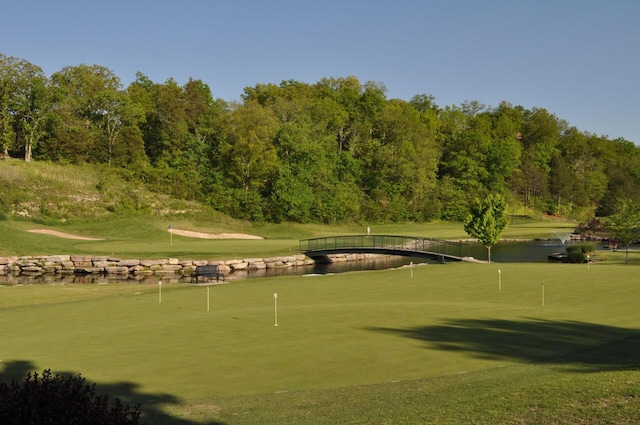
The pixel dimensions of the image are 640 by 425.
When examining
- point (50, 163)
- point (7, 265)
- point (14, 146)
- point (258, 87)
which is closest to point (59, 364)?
point (7, 265)

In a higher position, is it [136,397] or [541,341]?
[541,341]

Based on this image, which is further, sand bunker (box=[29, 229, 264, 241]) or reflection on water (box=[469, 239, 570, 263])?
sand bunker (box=[29, 229, 264, 241])

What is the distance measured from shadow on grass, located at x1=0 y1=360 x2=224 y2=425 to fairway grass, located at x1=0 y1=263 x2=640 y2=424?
0.06 meters

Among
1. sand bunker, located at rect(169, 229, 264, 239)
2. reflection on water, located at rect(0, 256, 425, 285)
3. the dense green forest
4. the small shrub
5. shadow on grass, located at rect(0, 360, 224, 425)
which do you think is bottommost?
reflection on water, located at rect(0, 256, 425, 285)

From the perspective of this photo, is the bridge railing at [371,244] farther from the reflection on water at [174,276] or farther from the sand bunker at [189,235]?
the sand bunker at [189,235]

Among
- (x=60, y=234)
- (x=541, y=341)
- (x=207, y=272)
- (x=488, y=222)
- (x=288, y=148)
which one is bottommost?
(x=207, y=272)

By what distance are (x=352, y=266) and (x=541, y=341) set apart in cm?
3917

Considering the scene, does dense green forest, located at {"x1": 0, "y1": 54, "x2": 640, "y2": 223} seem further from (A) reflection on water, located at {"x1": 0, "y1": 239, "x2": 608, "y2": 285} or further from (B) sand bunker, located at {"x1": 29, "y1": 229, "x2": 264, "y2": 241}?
(A) reflection on water, located at {"x1": 0, "y1": 239, "x2": 608, "y2": 285}

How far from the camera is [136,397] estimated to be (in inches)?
498

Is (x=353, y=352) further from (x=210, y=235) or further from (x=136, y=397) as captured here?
(x=210, y=235)

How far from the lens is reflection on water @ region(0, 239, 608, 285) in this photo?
45.2m

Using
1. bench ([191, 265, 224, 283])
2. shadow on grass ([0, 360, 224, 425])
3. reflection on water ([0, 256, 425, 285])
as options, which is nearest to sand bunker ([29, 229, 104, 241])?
reflection on water ([0, 256, 425, 285])

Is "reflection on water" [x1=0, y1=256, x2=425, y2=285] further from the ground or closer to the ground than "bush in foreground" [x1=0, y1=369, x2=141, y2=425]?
closer to the ground

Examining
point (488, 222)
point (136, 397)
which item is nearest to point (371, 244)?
point (488, 222)
